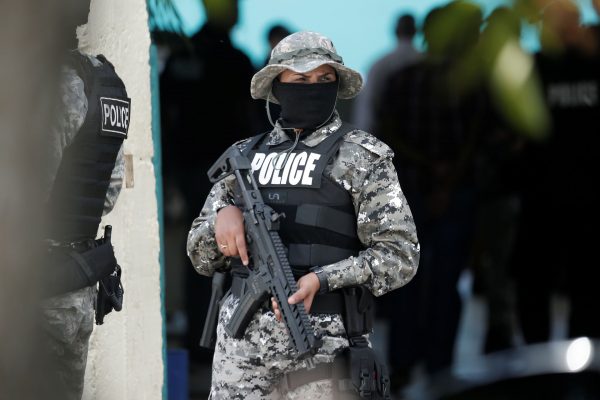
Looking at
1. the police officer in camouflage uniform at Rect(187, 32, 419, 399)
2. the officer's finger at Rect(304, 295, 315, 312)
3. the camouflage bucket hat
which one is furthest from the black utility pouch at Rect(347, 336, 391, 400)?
the camouflage bucket hat

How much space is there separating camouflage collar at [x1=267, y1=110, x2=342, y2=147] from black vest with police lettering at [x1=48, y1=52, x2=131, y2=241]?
457 mm

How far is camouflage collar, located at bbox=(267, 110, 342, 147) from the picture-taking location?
3.81 metres

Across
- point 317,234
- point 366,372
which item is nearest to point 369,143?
point 317,234

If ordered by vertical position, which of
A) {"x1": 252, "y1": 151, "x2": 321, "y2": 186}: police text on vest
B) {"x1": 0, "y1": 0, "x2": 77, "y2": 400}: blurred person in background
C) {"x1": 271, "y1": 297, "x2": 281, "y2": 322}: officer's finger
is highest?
{"x1": 252, "y1": 151, "x2": 321, "y2": 186}: police text on vest

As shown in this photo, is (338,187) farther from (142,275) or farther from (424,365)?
(424,365)

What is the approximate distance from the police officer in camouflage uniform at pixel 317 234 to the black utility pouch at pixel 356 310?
0.01m

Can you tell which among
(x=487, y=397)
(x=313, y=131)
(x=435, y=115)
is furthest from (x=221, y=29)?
(x=487, y=397)

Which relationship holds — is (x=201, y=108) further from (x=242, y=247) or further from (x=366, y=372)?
(x=366, y=372)

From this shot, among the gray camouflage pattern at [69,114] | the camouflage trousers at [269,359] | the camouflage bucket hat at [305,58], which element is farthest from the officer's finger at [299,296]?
the gray camouflage pattern at [69,114]

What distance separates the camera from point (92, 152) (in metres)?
3.92

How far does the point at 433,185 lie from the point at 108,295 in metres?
2.40

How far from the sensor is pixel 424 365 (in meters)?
6.40

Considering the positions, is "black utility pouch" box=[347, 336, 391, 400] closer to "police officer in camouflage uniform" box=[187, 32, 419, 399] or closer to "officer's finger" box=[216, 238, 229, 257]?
"police officer in camouflage uniform" box=[187, 32, 419, 399]

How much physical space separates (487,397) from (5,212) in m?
0.90
